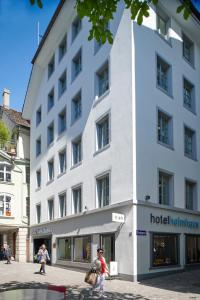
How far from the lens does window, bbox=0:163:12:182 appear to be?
37875mm

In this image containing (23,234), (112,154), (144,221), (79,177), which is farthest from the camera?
(23,234)

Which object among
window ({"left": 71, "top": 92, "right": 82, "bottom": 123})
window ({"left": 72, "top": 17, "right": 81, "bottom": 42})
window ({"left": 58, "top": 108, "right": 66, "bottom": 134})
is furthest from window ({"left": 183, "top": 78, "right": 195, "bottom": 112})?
window ({"left": 58, "top": 108, "right": 66, "bottom": 134})

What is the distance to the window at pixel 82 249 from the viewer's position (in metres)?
24.0

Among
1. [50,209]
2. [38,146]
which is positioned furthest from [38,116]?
[50,209]

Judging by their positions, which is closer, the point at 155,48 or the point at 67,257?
the point at 155,48

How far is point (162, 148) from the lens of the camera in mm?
22500

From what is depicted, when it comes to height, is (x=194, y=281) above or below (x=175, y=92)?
below

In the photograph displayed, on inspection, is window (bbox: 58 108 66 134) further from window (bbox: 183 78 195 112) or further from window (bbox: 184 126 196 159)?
window (bbox: 184 126 196 159)

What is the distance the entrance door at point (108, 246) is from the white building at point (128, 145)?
5 centimetres

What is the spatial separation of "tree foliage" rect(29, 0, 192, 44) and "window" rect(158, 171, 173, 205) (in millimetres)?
16386

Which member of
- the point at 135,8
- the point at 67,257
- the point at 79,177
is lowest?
the point at 67,257

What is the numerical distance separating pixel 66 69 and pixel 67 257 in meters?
13.9

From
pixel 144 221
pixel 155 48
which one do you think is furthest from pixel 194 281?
pixel 155 48

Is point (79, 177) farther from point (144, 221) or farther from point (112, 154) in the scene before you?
point (144, 221)
